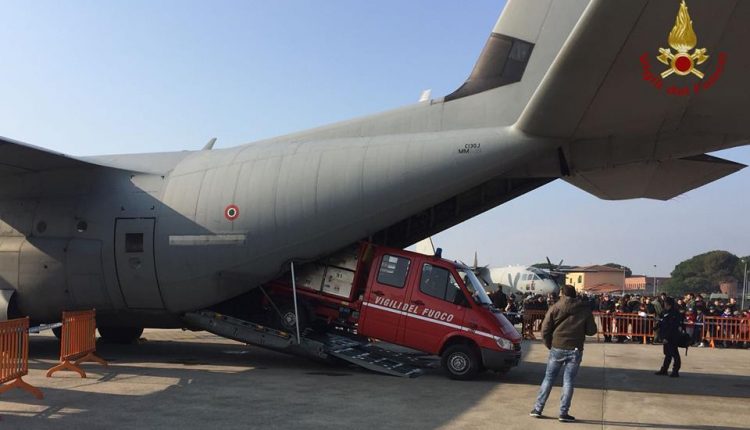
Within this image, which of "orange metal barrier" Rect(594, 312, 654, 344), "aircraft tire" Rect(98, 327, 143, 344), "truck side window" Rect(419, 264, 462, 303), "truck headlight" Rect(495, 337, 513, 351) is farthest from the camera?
"orange metal barrier" Rect(594, 312, 654, 344)

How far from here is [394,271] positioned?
12.7 metres

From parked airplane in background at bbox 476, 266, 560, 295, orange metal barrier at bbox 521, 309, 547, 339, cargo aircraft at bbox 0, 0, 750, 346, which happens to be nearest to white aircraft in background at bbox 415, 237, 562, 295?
parked airplane in background at bbox 476, 266, 560, 295

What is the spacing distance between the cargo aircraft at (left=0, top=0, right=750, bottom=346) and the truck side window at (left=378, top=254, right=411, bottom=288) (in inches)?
28.6

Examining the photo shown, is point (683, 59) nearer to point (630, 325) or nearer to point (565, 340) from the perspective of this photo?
point (565, 340)

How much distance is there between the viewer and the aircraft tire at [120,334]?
53.8ft

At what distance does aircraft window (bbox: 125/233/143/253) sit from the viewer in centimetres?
1341

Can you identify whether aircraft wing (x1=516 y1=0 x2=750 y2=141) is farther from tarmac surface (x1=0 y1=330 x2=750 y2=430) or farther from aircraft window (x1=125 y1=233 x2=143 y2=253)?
aircraft window (x1=125 y1=233 x2=143 y2=253)

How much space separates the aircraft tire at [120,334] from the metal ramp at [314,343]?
3804 mm

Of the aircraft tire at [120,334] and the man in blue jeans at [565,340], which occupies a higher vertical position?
the man in blue jeans at [565,340]

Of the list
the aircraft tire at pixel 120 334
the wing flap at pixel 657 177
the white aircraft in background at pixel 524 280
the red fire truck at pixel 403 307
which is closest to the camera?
the red fire truck at pixel 403 307

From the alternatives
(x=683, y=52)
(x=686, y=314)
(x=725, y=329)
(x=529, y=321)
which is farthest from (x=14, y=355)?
(x=725, y=329)

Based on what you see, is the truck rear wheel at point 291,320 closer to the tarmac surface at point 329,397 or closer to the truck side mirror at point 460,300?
the tarmac surface at point 329,397

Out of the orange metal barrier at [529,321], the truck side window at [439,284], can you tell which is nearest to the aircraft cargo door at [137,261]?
the truck side window at [439,284]

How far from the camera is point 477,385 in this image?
37.7 ft
